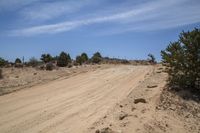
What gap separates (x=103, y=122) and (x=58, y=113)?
2697mm

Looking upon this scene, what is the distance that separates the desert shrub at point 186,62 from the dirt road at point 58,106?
9.10 ft

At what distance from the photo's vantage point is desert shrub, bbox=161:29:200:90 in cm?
1445

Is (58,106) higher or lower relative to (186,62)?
lower

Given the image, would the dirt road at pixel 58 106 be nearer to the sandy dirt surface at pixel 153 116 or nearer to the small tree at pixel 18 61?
the sandy dirt surface at pixel 153 116

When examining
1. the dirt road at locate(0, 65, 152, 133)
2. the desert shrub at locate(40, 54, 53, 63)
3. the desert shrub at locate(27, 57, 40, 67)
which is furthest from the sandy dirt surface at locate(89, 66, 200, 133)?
the desert shrub at locate(40, 54, 53, 63)

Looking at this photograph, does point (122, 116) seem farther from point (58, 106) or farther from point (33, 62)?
point (33, 62)

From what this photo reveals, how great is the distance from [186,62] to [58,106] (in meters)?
6.10

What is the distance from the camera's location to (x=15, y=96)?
1702 centimetres

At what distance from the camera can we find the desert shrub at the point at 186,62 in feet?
47.4

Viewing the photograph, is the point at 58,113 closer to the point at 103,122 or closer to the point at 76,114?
the point at 76,114

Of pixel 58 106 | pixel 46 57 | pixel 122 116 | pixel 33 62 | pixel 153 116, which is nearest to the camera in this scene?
pixel 153 116

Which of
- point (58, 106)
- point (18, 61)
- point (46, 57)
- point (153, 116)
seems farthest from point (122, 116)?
point (18, 61)

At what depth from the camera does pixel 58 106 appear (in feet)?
45.1

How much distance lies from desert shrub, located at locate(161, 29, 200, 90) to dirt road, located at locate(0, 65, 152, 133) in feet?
9.10
